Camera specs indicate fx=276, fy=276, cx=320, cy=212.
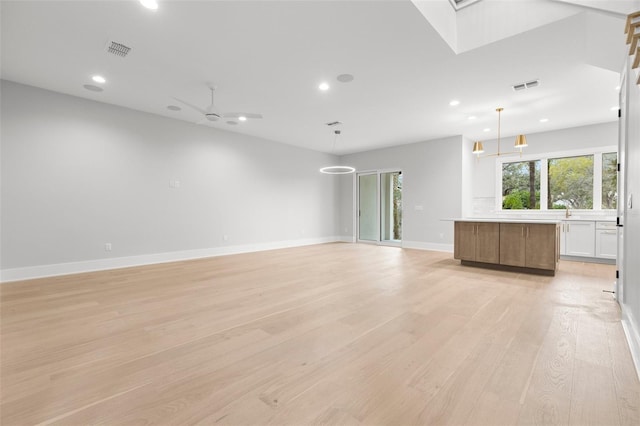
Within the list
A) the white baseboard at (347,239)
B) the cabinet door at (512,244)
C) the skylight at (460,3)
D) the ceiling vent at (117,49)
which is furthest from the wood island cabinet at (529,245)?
the ceiling vent at (117,49)

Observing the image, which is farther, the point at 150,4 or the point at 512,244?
the point at 512,244

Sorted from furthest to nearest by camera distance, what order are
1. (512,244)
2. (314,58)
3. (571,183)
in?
1. (571,183)
2. (512,244)
3. (314,58)

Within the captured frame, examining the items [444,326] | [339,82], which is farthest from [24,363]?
[339,82]

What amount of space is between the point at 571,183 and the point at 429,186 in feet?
10.1

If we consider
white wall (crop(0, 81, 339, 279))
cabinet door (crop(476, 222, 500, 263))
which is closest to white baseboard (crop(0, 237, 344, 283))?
white wall (crop(0, 81, 339, 279))

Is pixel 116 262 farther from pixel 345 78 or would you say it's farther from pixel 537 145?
pixel 537 145

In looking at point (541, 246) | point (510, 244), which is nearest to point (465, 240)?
point (510, 244)

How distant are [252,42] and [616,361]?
4.35 m

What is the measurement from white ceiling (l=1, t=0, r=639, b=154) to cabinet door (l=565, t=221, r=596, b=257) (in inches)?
89.1

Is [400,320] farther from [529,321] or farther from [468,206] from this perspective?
[468,206]

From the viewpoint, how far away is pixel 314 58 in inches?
139

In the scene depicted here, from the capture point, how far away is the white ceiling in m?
2.75

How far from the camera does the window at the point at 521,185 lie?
6.91 m

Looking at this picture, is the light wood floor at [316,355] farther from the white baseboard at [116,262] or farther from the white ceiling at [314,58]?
the white ceiling at [314,58]
